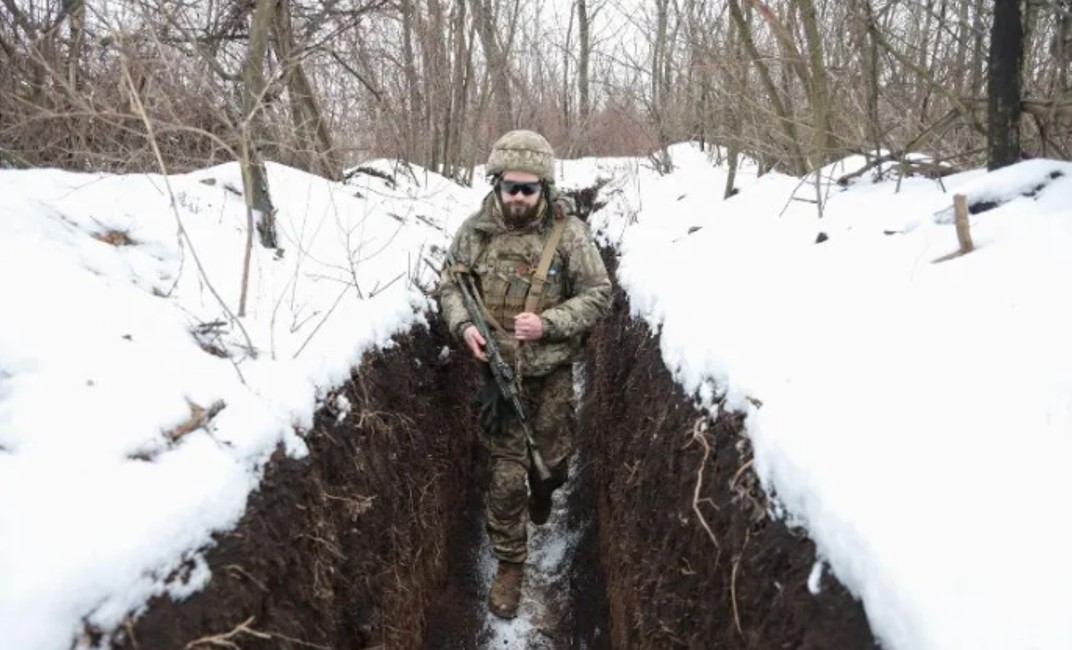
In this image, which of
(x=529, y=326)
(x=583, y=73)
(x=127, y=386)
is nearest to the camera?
(x=127, y=386)

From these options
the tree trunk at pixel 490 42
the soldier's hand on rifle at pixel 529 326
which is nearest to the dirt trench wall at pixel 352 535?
the soldier's hand on rifle at pixel 529 326

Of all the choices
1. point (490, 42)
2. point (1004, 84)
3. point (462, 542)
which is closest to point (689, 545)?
point (462, 542)

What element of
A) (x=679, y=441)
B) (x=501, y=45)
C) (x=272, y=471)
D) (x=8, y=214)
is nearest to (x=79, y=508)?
(x=272, y=471)

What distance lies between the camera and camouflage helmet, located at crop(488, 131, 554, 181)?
347 cm

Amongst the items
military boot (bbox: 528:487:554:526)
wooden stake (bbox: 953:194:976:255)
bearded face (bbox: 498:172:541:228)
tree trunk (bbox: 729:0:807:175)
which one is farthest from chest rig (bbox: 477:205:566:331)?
tree trunk (bbox: 729:0:807:175)

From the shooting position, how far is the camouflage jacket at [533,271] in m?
3.65

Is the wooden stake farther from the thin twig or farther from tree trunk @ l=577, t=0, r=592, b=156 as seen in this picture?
tree trunk @ l=577, t=0, r=592, b=156

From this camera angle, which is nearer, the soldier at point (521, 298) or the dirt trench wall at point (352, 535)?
the dirt trench wall at point (352, 535)

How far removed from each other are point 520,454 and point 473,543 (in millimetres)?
1031

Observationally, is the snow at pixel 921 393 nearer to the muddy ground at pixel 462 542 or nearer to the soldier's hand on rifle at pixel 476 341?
the muddy ground at pixel 462 542

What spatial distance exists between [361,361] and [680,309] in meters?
1.70

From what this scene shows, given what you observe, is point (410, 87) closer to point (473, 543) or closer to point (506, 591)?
point (473, 543)

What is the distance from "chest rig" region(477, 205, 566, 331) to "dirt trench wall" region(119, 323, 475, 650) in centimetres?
59

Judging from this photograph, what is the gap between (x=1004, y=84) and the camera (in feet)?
10.3
